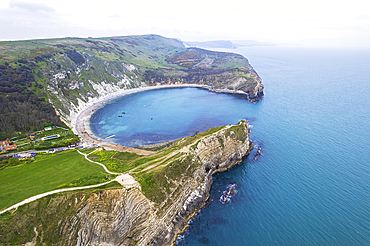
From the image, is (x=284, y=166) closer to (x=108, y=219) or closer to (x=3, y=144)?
(x=108, y=219)

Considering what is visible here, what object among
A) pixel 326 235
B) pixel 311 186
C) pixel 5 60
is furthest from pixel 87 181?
pixel 5 60

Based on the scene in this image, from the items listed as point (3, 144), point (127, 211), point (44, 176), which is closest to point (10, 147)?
point (3, 144)

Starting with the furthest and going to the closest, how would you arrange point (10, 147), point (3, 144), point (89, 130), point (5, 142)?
point (89, 130) → point (5, 142) → point (3, 144) → point (10, 147)

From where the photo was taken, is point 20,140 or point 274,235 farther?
point 20,140

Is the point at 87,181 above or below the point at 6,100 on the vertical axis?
below

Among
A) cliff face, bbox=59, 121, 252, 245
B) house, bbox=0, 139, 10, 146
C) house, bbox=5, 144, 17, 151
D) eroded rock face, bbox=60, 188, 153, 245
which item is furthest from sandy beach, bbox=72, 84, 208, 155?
eroded rock face, bbox=60, 188, 153, 245

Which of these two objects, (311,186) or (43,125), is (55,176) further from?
(311,186)

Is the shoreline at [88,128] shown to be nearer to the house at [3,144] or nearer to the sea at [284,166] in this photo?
the sea at [284,166]
